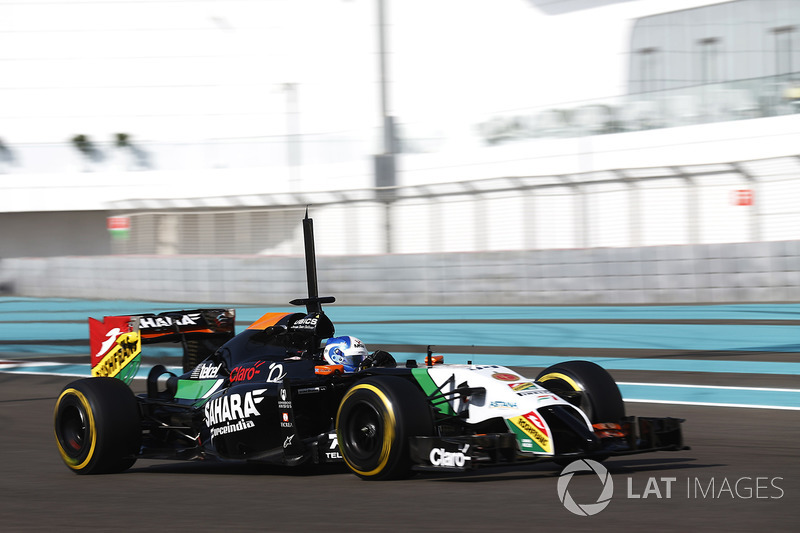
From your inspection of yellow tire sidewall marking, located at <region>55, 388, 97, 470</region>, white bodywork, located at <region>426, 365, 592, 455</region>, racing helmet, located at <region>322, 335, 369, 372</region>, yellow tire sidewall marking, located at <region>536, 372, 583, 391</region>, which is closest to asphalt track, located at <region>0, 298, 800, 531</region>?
yellow tire sidewall marking, located at <region>55, 388, 97, 470</region>

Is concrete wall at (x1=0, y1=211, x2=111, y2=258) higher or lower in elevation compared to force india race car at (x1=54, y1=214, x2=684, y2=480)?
higher

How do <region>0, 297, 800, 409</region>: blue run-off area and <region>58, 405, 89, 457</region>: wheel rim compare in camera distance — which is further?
<region>0, 297, 800, 409</region>: blue run-off area

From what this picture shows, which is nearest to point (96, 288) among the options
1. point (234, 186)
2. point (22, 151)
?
point (234, 186)

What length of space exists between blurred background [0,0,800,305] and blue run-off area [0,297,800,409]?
0.84m

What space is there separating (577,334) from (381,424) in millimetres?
9169

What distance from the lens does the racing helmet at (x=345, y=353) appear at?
684 cm

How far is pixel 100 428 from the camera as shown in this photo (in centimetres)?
708

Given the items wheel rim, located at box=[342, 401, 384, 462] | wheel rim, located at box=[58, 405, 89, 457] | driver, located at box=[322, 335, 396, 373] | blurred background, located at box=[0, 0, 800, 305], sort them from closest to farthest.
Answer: wheel rim, located at box=[342, 401, 384, 462]
driver, located at box=[322, 335, 396, 373]
wheel rim, located at box=[58, 405, 89, 457]
blurred background, located at box=[0, 0, 800, 305]

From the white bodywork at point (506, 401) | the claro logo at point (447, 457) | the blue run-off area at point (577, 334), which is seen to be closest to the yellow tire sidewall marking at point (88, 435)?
the white bodywork at point (506, 401)

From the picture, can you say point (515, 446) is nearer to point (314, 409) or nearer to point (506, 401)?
point (506, 401)

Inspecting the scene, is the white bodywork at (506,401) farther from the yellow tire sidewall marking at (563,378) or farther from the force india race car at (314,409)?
the yellow tire sidewall marking at (563,378)

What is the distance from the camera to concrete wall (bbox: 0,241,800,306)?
16.3 m

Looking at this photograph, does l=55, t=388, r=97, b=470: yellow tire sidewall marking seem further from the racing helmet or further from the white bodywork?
the white bodywork

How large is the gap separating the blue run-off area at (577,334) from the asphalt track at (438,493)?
7.50 ft
